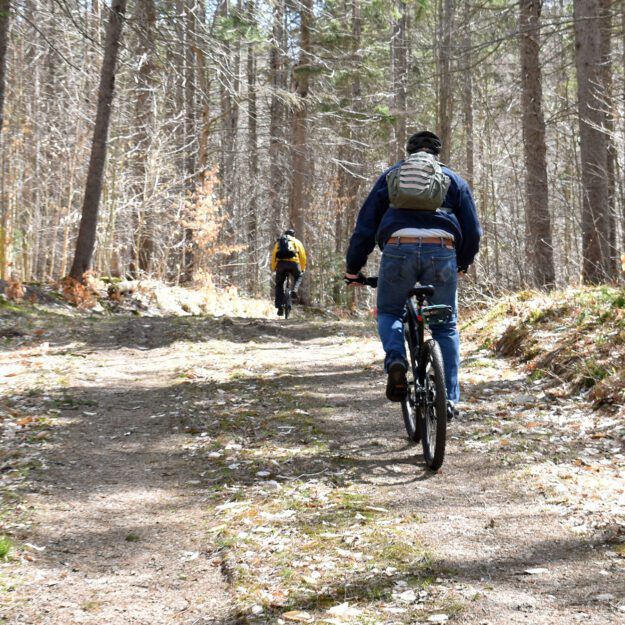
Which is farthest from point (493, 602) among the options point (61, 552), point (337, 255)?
point (337, 255)

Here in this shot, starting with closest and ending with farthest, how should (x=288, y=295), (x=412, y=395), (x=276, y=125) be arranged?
(x=412, y=395)
(x=288, y=295)
(x=276, y=125)

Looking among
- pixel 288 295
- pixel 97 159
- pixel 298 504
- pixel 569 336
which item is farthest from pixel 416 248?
pixel 97 159

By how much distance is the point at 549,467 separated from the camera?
15.1ft

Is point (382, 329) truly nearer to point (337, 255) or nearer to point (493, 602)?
point (493, 602)

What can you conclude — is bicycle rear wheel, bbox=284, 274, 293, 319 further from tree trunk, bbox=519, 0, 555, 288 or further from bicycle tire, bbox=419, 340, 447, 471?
bicycle tire, bbox=419, 340, 447, 471

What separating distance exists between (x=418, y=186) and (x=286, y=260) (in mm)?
10762

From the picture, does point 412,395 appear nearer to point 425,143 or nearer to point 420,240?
point 420,240

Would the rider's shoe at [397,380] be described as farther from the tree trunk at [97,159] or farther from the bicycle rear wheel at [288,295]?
the tree trunk at [97,159]

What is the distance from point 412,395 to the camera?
506cm

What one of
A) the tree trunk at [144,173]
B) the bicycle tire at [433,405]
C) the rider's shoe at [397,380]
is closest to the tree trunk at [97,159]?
the tree trunk at [144,173]

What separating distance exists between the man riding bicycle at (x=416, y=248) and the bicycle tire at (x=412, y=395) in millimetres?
102

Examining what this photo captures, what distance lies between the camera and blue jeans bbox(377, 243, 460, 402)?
15.3 feet

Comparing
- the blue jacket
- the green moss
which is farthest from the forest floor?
the blue jacket

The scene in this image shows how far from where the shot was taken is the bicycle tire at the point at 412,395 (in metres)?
4.86
